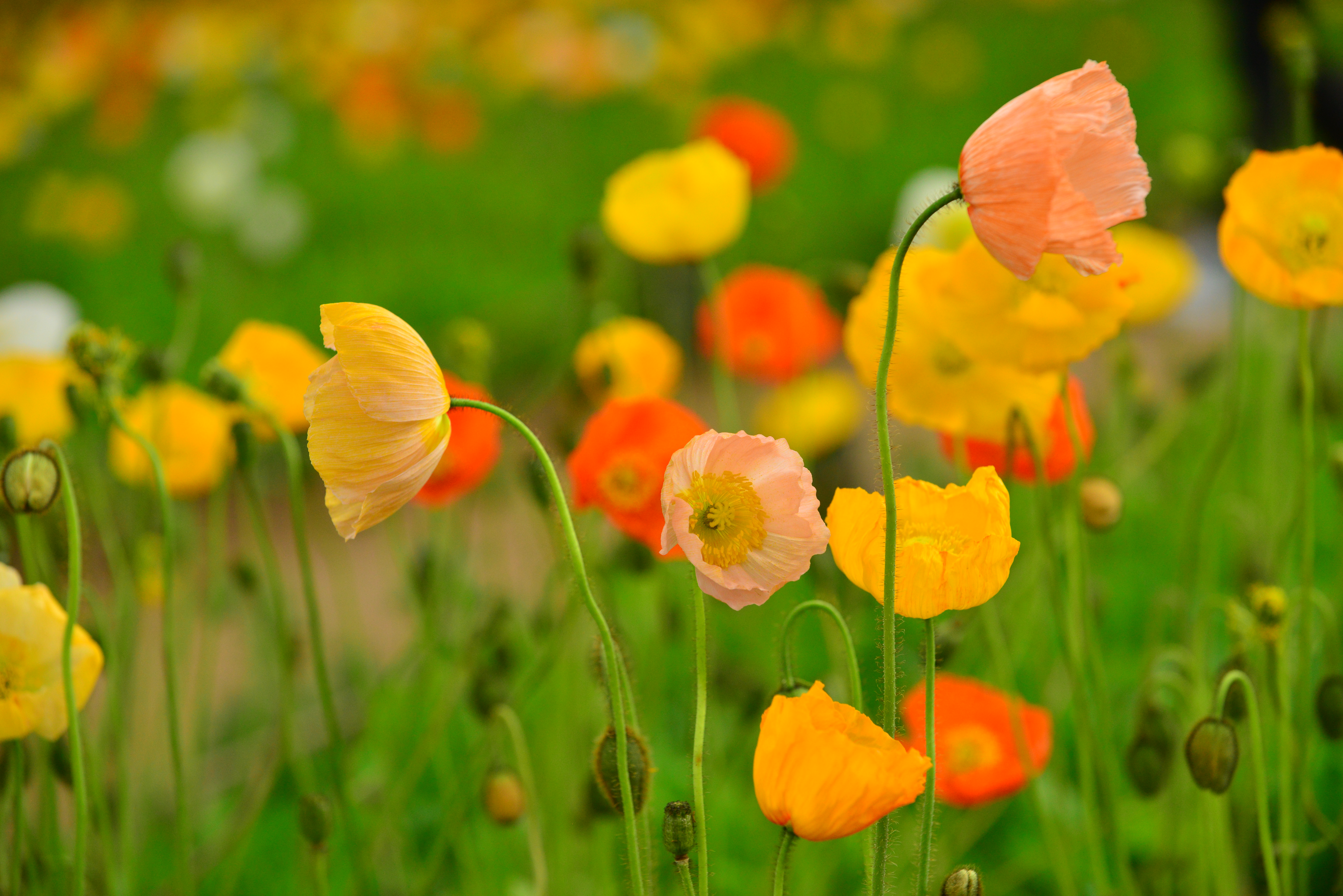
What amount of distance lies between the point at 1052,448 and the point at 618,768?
29 cm

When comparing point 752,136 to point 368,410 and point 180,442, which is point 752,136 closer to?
point 180,442

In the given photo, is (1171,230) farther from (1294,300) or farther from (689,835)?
(689,835)

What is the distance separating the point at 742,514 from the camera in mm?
346

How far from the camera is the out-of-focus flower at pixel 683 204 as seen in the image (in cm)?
72

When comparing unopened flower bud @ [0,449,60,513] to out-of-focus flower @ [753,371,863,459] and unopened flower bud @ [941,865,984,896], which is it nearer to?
unopened flower bud @ [941,865,984,896]

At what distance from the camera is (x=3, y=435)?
0.52 metres

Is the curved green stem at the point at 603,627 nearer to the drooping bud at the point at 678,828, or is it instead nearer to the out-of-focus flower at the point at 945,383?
the drooping bud at the point at 678,828

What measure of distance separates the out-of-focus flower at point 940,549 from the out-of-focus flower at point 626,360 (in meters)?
0.35

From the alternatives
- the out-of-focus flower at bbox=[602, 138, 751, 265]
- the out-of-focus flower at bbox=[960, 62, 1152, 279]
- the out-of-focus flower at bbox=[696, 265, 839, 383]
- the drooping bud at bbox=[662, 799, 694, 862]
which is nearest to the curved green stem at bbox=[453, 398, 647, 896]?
the drooping bud at bbox=[662, 799, 694, 862]

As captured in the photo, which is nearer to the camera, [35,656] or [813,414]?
[35,656]

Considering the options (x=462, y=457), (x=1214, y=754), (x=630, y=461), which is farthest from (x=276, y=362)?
(x=1214, y=754)

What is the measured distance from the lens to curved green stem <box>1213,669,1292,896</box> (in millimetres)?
406

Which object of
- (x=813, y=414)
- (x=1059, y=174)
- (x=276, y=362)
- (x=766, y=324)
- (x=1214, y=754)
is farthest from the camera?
(x=813, y=414)

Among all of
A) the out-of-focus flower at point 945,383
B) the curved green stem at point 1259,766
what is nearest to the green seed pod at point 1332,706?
the curved green stem at point 1259,766
